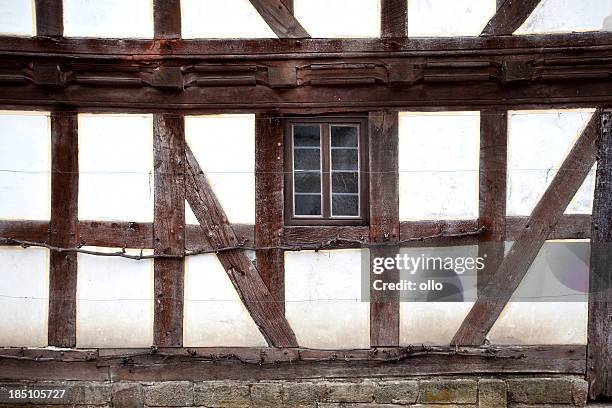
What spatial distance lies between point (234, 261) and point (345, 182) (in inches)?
46.8

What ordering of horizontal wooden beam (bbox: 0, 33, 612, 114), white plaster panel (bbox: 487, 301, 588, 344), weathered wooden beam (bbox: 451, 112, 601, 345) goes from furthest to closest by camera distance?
white plaster panel (bbox: 487, 301, 588, 344) → weathered wooden beam (bbox: 451, 112, 601, 345) → horizontal wooden beam (bbox: 0, 33, 612, 114)

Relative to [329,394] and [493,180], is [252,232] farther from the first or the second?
[493,180]

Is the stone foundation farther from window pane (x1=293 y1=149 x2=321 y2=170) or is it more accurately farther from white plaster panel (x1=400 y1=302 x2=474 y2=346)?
window pane (x1=293 y1=149 x2=321 y2=170)

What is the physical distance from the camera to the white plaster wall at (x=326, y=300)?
16.9 ft

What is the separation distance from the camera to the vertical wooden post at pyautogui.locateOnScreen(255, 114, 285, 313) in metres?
5.12

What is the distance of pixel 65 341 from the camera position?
520cm

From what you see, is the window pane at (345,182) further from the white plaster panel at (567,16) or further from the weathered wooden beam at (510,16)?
the white plaster panel at (567,16)

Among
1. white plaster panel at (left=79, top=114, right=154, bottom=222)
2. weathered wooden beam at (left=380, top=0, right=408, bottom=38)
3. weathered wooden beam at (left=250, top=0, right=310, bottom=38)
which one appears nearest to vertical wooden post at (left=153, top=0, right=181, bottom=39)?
weathered wooden beam at (left=250, top=0, right=310, bottom=38)

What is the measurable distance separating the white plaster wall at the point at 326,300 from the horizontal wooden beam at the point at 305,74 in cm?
131

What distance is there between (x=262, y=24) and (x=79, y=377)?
346 centimetres

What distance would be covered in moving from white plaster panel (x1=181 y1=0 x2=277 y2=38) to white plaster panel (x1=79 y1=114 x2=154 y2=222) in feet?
3.02

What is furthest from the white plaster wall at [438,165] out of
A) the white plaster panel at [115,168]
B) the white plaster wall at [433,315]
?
the white plaster panel at [115,168]

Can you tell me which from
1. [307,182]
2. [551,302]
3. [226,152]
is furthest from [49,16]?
[551,302]

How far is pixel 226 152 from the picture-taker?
16.8 ft
